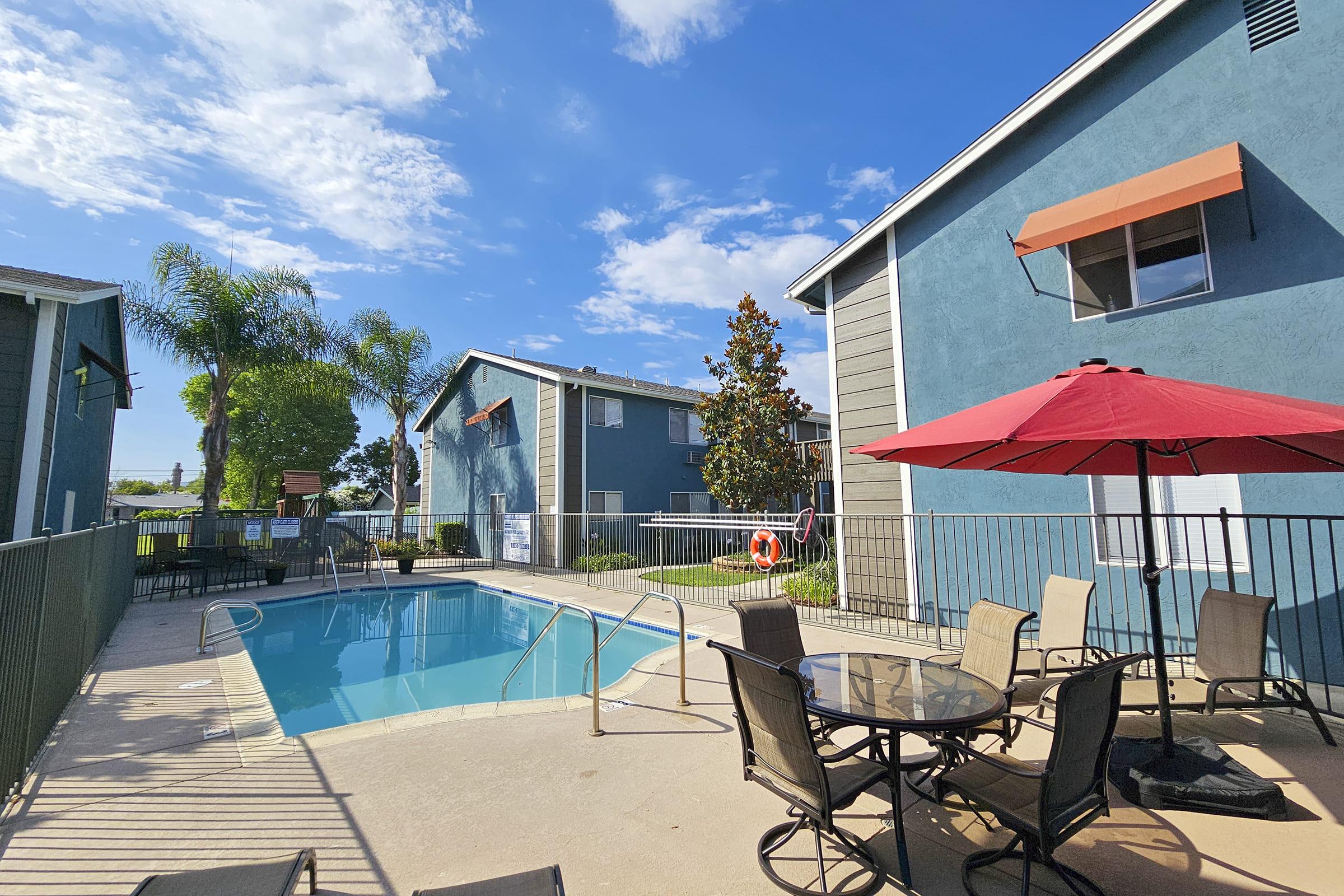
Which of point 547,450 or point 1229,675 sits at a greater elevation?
point 547,450

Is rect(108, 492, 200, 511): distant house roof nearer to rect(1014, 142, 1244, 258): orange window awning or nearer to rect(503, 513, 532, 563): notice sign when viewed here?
rect(503, 513, 532, 563): notice sign

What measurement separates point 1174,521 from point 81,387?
57.6ft

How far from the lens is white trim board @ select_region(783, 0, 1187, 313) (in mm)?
6480

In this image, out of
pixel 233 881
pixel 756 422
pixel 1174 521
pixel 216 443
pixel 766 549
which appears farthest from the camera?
pixel 216 443

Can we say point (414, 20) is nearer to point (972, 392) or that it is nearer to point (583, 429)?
point (972, 392)

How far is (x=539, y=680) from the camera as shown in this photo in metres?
8.16

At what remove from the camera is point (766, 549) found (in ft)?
27.8

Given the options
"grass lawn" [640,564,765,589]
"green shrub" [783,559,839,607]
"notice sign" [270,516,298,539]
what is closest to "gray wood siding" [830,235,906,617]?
"green shrub" [783,559,839,607]

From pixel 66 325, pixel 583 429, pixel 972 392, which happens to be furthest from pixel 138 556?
pixel 972 392

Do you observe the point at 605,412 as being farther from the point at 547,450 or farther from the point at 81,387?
the point at 81,387

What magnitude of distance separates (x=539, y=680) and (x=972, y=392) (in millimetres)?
7161

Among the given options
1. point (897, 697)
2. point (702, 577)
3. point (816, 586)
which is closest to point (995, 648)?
point (897, 697)

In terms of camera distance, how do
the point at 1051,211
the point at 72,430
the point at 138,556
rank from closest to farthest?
the point at 1051,211
the point at 72,430
the point at 138,556

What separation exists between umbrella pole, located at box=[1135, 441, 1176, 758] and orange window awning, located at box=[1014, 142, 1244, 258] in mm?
3926
